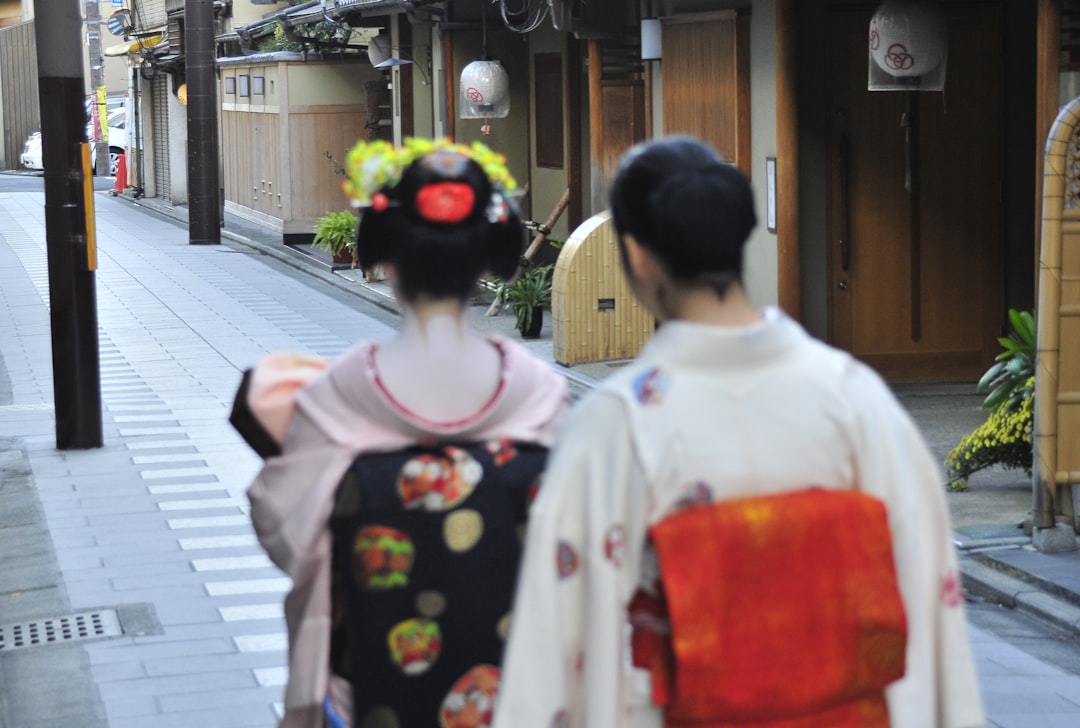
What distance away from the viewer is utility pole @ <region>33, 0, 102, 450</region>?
10.5 m

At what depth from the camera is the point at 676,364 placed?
106 inches

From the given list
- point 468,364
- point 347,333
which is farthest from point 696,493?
point 347,333

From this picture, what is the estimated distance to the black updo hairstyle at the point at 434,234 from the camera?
3271mm

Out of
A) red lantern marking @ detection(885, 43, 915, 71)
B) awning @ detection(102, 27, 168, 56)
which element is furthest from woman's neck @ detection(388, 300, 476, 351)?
awning @ detection(102, 27, 168, 56)

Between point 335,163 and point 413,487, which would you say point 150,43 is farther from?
point 413,487

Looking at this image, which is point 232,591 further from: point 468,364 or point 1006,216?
point 1006,216

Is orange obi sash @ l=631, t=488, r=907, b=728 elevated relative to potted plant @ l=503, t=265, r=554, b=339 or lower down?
elevated

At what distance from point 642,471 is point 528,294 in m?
13.4

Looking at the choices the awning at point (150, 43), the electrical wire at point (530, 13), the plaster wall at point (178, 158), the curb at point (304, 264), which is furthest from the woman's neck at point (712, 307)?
the awning at point (150, 43)

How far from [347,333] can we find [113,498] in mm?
7164

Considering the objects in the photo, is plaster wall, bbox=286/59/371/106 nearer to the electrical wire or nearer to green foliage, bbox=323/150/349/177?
green foliage, bbox=323/150/349/177

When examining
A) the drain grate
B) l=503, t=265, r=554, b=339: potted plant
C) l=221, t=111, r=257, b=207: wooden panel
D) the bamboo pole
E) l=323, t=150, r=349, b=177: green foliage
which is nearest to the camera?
the drain grate

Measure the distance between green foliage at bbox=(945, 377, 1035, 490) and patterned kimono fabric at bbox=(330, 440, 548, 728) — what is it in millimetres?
5961

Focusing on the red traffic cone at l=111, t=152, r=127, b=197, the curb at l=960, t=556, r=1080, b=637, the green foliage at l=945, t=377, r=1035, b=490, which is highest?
the red traffic cone at l=111, t=152, r=127, b=197
